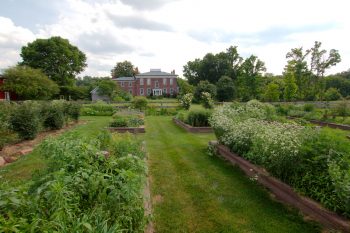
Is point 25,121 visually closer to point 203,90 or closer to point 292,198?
point 292,198

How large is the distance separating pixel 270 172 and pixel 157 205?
235 centimetres

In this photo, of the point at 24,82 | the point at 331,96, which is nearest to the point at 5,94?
the point at 24,82

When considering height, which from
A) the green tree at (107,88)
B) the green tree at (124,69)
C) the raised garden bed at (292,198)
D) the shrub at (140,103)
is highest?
the green tree at (124,69)

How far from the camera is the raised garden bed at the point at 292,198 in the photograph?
297 centimetres

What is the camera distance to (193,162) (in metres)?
6.24

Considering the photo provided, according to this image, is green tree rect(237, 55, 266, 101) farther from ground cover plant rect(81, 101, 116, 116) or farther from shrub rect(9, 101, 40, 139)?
shrub rect(9, 101, 40, 139)

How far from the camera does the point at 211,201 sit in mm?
4008

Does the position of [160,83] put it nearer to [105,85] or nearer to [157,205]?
[105,85]

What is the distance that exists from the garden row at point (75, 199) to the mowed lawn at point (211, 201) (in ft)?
3.70

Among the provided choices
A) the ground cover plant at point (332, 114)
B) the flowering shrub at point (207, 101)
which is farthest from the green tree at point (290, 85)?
the flowering shrub at point (207, 101)

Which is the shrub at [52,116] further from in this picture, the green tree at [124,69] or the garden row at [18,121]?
the green tree at [124,69]

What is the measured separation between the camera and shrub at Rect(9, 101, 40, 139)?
26.9 feet

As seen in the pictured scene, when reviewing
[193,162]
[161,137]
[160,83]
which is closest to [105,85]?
[160,83]

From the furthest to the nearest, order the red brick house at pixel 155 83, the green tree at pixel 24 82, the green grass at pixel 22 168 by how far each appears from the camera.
→ the red brick house at pixel 155 83
the green tree at pixel 24 82
the green grass at pixel 22 168
